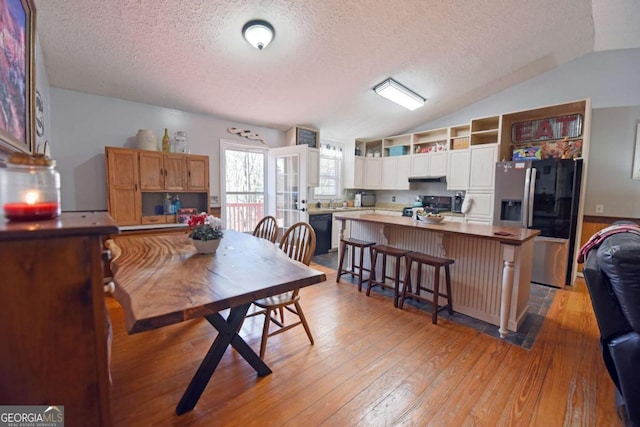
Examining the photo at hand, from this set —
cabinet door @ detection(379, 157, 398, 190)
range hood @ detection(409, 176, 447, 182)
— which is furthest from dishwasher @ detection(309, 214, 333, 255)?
range hood @ detection(409, 176, 447, 182)

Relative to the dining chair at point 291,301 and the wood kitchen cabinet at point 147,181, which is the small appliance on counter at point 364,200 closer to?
the wood kitchen cabinet at point 147,181

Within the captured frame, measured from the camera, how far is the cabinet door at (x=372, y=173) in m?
5.91

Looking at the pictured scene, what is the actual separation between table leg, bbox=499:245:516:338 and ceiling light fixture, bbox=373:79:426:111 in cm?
256

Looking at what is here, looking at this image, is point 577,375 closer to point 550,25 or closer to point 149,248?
point 149,248

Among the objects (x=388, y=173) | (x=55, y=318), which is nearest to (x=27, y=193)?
(x=55, y=318)

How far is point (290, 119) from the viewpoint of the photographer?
4531 mm

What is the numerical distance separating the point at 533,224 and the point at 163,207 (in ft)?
16.4

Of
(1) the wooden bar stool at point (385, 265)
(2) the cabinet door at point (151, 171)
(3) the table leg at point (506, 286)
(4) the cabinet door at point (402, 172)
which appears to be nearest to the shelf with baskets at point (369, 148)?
(4) the cabinet door at point (402, 172)

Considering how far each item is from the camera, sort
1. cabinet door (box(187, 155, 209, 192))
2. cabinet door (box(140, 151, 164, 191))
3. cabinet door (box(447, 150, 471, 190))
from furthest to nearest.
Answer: cabinet door (box(447, 150, 471, 190))
cabinet door (box(187, 155, 209, 192))
cabinet door (box(140, 151, 164, 191))

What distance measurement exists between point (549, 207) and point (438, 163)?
1804 millimetres

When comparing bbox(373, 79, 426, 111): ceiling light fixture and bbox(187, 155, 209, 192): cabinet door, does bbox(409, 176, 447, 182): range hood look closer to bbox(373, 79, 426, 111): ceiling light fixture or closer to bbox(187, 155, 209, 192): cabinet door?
bbox(373, 79, 426, 111): ceiling light fixture

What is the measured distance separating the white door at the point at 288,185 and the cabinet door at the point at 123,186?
203cm

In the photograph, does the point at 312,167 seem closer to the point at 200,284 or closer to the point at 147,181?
the point at 147,181

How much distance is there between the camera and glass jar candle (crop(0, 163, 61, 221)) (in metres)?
0.78
